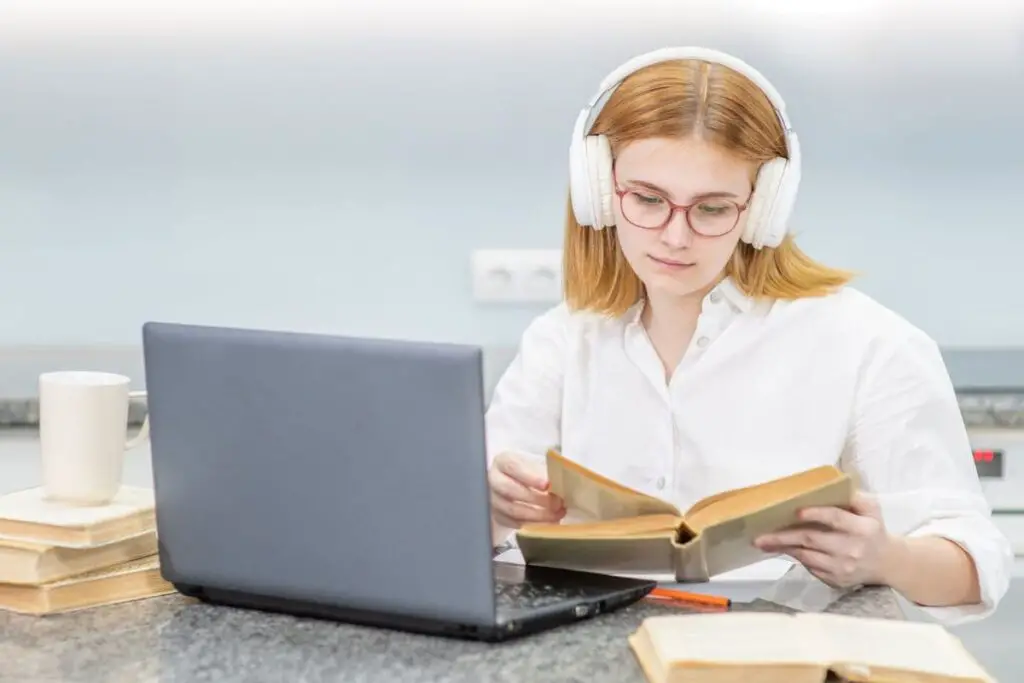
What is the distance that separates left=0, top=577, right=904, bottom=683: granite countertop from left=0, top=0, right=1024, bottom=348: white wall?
1.45m

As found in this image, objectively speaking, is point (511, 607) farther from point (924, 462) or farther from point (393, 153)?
point (393, 153)

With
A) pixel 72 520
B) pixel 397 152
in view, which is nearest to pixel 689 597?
pixel 72 520

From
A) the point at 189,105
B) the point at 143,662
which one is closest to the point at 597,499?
the point at 143,662

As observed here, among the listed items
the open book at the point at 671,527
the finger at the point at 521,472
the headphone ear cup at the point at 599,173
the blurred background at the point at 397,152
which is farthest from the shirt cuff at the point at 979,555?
the blurred background at the point at 397,152

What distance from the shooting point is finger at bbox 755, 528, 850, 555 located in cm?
121

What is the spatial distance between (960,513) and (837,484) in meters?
0.36

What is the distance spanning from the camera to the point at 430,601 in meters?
1.10

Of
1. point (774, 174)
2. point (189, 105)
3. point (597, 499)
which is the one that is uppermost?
point (189, 105)

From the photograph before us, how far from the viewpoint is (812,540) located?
122 cm

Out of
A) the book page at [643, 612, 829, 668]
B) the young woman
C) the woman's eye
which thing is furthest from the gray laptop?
the woman's eye

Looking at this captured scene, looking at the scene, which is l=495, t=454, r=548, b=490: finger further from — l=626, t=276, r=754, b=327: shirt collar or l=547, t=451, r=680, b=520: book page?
l=626, t=276, r=754, b=327: shirt collar

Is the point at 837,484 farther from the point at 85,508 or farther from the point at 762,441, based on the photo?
the point at 85,508

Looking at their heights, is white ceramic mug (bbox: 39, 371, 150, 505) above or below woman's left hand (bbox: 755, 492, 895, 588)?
above

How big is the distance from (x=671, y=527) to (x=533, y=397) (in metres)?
0.69
